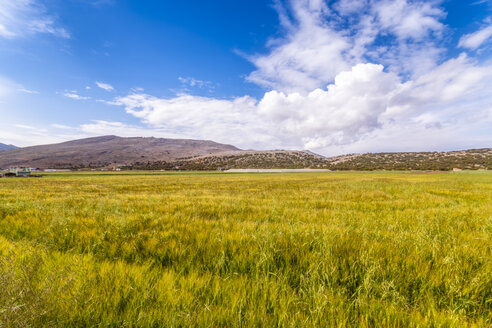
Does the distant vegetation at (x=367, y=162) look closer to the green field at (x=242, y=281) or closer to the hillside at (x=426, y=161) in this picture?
the hillside at (x=426, y=161)

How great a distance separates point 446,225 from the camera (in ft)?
16.0

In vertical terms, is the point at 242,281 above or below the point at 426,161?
above

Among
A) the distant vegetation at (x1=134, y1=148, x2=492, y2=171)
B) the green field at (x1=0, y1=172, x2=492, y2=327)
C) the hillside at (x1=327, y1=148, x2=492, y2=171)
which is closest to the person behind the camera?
the green field at (x1=0, y1=172, x2=492, y2=327)

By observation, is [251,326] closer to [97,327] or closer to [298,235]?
[97,327]

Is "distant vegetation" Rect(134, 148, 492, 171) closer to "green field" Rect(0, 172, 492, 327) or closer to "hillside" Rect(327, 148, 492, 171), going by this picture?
"hillside" Rect(327, 148, 492, 171)

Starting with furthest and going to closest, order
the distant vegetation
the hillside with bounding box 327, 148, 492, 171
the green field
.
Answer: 1. the distant vegetation
2. the hillside with bounding box 327, 148, 492, 171
3. the green field

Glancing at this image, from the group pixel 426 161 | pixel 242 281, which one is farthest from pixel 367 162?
pixel 242 281

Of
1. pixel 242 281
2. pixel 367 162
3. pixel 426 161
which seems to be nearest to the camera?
pixel 242 281

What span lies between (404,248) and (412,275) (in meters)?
1.02

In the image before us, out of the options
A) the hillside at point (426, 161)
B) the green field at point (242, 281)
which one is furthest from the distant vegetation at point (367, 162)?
the green field at point (242, 281)

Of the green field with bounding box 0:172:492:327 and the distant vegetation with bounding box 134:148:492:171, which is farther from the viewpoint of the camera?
the distant vegetation with bounding box 134:148:492:171

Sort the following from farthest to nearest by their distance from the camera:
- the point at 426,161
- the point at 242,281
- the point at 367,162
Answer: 1. the point at 367,162
2. the point at 426,161
3. the point at 242,281

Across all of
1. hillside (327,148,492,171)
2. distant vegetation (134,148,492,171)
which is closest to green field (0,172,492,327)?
distant vegetation (134,148,492,171)

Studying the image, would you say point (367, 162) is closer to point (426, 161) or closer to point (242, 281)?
point (426, 161)
